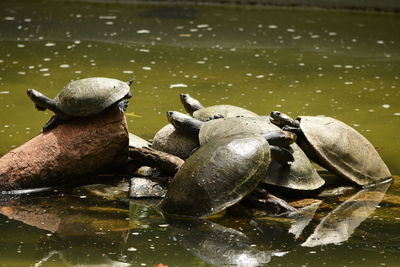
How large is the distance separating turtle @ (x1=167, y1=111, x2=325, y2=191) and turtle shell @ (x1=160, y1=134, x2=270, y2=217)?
0.95ft

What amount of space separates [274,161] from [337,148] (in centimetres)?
59

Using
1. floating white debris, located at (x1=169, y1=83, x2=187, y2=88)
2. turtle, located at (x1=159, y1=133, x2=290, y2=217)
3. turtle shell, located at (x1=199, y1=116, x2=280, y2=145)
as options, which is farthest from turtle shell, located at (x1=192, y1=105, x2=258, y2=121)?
floating white debris, located at (x1=169, y1=83, x2=187, y2=88)

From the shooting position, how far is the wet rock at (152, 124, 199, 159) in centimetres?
600

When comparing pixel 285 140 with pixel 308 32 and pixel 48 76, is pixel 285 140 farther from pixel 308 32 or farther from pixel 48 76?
pixel 308 32

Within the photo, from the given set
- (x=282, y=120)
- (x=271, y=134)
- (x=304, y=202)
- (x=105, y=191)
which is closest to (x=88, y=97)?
(x=105, y=191)

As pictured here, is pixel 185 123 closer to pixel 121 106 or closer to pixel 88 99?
pixel 121 106

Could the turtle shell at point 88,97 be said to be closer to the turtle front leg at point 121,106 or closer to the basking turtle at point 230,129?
the turtle front leg at point 121,106

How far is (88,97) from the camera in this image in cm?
571

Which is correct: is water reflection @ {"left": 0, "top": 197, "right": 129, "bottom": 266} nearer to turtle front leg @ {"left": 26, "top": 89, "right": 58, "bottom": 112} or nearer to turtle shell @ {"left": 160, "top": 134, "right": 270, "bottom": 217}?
turtle shell @ {"left": 160, "top": 134, "right": 270, "bottom": 217}

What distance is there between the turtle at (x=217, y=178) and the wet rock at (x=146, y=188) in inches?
12.4

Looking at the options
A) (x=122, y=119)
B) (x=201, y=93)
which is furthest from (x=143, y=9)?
(x=122, y=119)

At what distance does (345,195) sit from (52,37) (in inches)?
277

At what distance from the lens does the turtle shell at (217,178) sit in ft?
16.8

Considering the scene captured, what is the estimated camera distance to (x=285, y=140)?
557 centimetres
